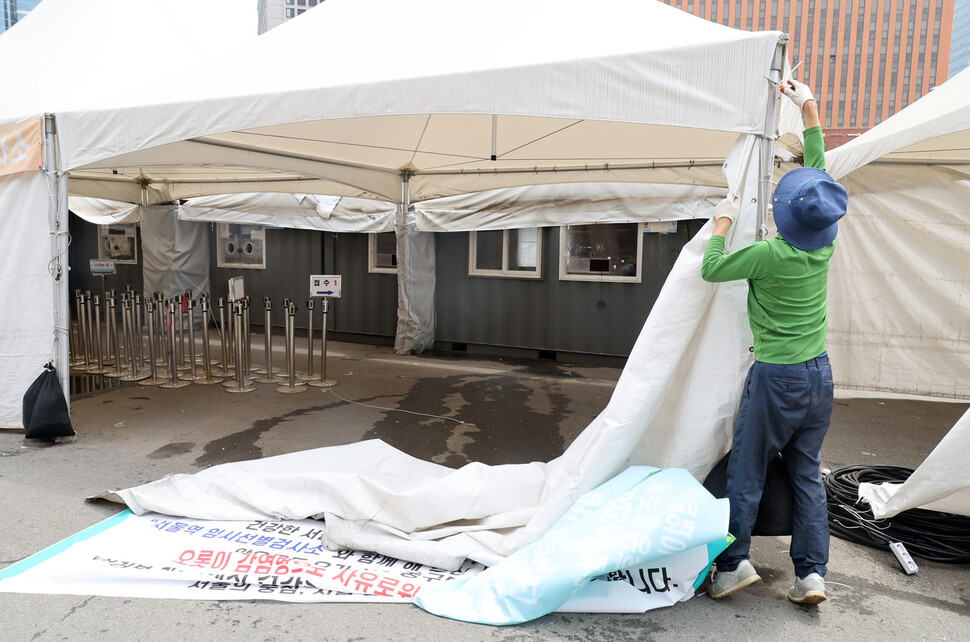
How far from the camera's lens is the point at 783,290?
2926 mm

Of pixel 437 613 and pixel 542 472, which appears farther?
pixel 542 472

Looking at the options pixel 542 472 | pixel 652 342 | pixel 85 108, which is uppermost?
pixel 85 108

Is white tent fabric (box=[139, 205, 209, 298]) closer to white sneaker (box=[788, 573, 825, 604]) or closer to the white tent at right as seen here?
the white tent at right

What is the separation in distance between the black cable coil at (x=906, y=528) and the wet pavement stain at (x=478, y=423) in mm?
2081

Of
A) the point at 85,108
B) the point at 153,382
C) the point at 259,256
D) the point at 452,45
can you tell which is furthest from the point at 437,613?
the point at 259,256

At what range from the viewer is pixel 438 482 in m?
3.85

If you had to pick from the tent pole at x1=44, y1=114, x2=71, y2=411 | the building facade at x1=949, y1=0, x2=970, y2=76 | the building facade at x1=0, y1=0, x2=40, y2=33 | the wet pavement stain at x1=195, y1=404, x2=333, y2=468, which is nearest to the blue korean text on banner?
the wet pavement stain at x1=195, y1=404, x2=333, y2=468

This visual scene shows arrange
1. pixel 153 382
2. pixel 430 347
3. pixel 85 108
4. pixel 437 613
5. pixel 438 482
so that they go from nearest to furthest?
pixel 437 613, pixel 438 482, pixel 85 108, pixel 153 382, pixel 430 347

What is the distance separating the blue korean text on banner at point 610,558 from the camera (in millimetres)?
2730

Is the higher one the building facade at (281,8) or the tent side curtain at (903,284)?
the building facade at (281,8)

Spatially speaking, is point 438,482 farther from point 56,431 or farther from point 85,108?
point 85,108

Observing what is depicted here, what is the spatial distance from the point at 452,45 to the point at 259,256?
9238mm

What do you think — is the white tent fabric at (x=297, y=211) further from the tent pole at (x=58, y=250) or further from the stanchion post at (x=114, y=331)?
the tent pole at (x=58, y=250)

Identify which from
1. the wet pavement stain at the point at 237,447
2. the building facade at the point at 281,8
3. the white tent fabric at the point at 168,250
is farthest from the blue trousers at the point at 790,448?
the building facade at the point at 281,8
